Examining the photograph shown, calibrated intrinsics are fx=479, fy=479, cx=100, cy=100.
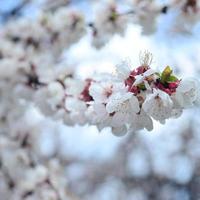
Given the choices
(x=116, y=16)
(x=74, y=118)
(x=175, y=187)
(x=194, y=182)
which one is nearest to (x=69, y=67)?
(x=116, y=16)

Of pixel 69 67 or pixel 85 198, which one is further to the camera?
pixel 85 198

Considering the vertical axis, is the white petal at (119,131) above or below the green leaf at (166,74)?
below

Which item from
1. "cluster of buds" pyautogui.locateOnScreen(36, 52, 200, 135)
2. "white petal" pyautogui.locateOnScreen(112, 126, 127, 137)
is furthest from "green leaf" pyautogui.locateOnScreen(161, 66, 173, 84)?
"white petal" pyautogui.locateOnScreen(112, 126, 127, 137)

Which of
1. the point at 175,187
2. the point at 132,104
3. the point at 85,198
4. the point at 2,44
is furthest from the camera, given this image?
the point at 85,198

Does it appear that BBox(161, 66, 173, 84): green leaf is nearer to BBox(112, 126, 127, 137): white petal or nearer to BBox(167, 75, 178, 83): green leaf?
BBox(167, 75, 178, 83): green leaf

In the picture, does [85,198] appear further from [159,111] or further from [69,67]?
[159,111]

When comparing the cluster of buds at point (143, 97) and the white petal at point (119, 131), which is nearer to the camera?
the cluster of buds at point (143, 97)

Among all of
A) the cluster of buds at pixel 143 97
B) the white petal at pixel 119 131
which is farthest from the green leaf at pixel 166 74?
the white petal at pixel 119 131

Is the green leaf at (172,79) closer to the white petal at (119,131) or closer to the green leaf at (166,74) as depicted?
the green leaf at (166,74)

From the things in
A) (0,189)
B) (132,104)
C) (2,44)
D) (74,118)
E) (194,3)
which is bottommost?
(132,104)
